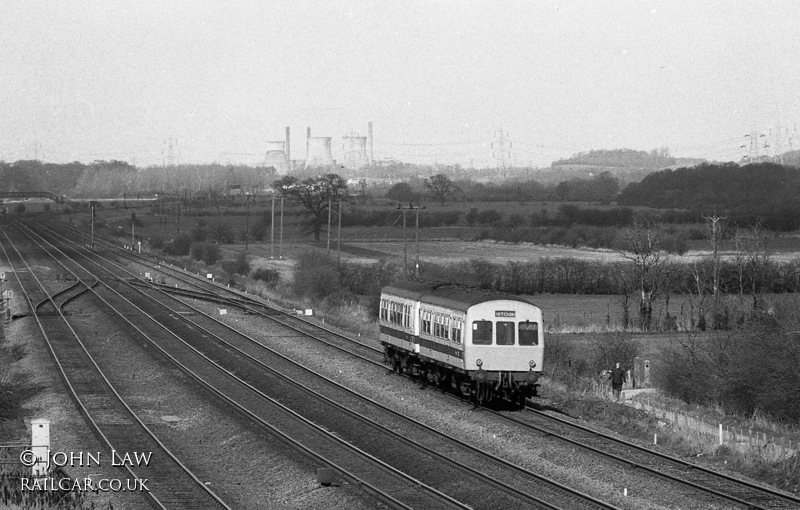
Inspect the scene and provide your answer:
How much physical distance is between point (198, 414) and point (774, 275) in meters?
51.0

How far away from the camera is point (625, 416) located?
23766 millimetres

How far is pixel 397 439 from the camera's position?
846 inches

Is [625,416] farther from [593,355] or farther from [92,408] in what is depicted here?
[593,355]

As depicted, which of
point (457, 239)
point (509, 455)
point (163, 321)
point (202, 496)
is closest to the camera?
point (202, 496)

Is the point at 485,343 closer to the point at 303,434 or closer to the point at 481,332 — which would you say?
the point at 481,332

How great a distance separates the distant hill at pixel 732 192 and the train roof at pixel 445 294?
77187 millimetres

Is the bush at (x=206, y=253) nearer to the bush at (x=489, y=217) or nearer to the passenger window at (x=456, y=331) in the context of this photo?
the bush at (x=489, y=217)

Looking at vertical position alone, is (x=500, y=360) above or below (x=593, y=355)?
above

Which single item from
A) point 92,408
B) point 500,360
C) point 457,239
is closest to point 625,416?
point 500,360

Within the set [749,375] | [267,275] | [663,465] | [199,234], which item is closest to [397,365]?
[749,375]

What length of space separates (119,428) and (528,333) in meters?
10.1

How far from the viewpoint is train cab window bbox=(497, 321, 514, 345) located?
24.5 m

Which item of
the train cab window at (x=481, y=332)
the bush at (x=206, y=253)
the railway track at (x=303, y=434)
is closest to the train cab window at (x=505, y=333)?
the train cab window at (x=481, y=332)

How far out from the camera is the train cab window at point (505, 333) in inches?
964
